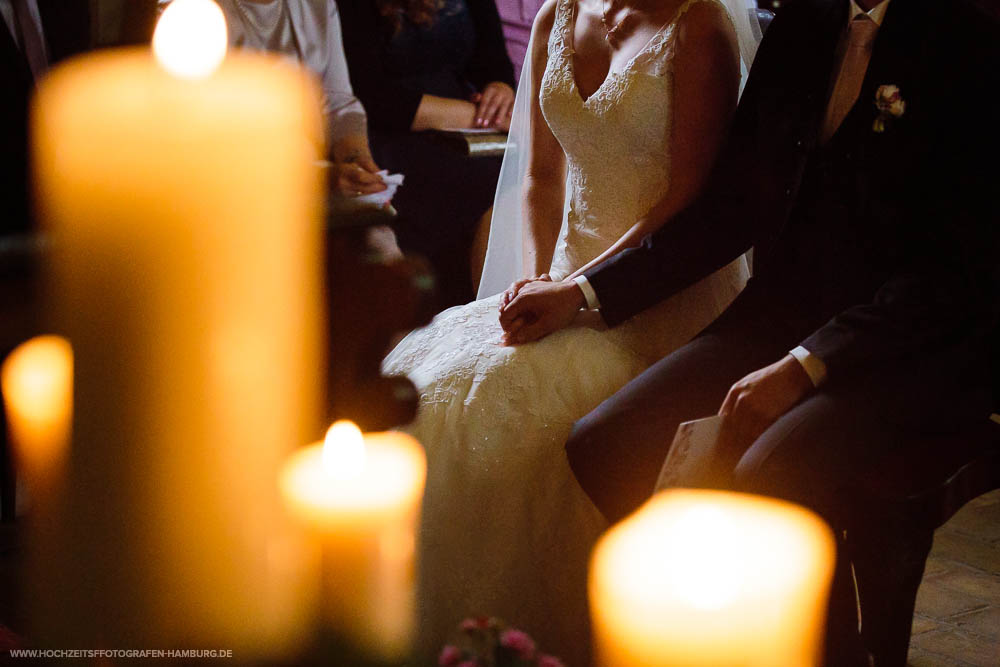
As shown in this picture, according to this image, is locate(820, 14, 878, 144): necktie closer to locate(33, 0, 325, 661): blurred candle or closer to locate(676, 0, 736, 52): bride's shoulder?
locate(676, 0, 736, 52): bride's shoulder

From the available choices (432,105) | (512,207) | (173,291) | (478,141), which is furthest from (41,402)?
(432,105)

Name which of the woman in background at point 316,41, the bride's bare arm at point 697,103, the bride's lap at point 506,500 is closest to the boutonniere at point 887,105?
the bride's bare arm at point 697,103

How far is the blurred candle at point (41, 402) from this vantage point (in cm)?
49

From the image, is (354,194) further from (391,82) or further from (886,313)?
(391,82)

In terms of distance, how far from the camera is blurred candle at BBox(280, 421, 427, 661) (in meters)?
0.59

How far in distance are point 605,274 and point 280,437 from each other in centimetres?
119

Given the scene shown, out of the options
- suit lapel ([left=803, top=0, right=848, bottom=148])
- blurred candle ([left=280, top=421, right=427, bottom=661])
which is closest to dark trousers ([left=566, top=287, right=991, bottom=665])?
suit lapel ([left=803, top=0, right=848, bottom=148])

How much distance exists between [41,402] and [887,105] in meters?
1.31

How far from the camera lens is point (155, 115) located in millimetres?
462

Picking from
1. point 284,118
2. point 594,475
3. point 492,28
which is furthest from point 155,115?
point 492,28

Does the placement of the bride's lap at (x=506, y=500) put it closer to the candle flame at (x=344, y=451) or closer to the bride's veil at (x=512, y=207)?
the bride's veil at (x=512, y=207)

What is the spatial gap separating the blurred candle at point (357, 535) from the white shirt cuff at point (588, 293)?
1093 millimetres

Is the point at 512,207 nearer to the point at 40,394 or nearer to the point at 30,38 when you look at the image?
the point at 30,38

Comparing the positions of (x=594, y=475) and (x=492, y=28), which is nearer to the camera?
(x=594, y=475)
